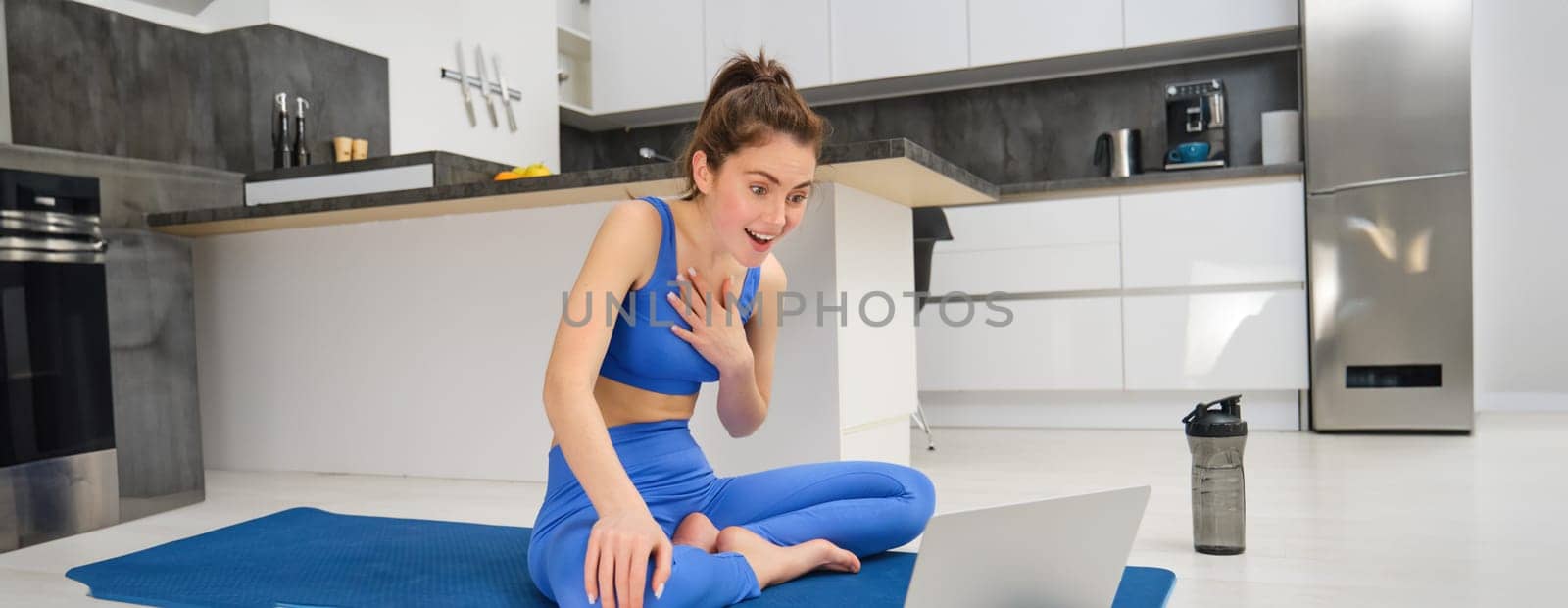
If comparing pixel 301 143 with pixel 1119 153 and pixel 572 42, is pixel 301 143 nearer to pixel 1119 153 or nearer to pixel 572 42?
pixel 572 42

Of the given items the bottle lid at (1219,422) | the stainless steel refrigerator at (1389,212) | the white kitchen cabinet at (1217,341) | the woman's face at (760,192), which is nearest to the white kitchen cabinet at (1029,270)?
the white kitchen cabinet at (1217,341)

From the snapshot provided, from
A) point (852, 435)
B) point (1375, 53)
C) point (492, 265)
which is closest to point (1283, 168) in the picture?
point (1375, 53)

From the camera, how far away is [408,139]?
4.61m

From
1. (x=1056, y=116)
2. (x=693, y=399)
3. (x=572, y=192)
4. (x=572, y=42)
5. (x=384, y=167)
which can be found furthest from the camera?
(x=572, y=42)

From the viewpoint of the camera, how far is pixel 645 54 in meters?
5.49

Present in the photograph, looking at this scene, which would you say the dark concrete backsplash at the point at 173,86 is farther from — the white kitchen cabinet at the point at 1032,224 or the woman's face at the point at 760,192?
the woman's face at the point at 760,192

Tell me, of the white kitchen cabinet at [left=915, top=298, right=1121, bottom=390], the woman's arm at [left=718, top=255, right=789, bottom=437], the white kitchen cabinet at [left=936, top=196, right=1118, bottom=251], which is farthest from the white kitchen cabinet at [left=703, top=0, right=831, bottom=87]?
the woman's arm at [left=718, top=255, right=789, bottom=437]

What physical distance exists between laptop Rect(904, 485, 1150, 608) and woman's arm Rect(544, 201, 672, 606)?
31cm

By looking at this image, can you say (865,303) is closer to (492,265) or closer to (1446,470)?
(492,265)

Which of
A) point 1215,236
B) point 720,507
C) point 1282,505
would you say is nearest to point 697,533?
point 720,507

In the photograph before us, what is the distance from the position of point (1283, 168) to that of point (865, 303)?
6.71ft

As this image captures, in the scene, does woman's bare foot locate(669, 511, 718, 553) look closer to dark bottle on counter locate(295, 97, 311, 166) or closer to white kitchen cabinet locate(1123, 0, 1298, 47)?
dark bottle on counter locate(295, 97, 311, 166)

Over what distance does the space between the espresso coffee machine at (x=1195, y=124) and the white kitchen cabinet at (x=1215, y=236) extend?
26cm

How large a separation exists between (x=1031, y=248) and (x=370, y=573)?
3.13 m
